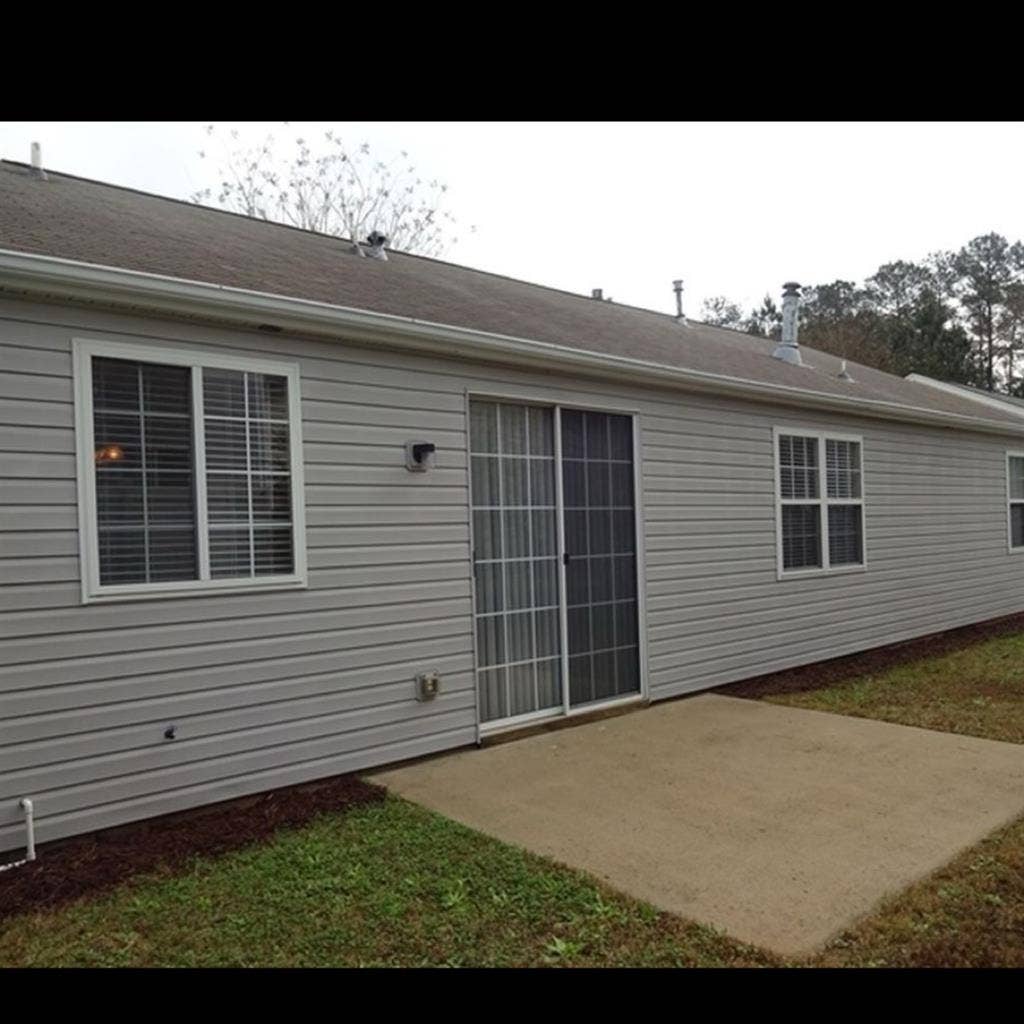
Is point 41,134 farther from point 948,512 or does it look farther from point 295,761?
point 948,512

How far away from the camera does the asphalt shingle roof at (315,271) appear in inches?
166

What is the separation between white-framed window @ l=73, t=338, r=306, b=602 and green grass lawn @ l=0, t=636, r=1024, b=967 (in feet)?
4.36

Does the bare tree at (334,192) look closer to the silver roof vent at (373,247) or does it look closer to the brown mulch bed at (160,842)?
the silver roof vent at (373,247)

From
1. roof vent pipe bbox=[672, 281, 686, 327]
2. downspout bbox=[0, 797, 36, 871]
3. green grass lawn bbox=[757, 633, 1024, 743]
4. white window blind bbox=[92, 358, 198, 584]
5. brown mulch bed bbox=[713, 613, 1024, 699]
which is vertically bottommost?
brown mulch bed bbox=[713, 613, 1024, 699]

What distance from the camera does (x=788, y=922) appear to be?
273cm

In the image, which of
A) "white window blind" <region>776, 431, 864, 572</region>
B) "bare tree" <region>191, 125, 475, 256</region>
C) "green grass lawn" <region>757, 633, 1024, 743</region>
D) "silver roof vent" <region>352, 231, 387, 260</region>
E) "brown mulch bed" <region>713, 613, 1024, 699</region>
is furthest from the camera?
"bare tree" <region>191, 125, 475, 256</region>

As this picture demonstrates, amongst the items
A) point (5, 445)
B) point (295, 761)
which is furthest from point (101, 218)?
point (295, 761)

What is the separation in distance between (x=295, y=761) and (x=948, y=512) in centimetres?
841

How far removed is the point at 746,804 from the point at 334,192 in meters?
15.4

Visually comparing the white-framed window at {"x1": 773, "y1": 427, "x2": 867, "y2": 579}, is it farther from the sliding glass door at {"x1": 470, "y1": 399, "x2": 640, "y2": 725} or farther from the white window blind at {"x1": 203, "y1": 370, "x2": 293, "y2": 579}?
the white window blind at {"x1": 203, "y1": 370, "x2": 293, "y2": 579}

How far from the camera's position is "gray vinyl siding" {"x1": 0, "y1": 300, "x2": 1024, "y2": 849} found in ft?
11.4

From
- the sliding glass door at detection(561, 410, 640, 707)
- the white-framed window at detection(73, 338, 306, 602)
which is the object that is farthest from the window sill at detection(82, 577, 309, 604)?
the sliding glass door at detection(561, 410, 640, 707)

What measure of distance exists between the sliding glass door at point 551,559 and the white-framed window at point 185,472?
4.30 ft

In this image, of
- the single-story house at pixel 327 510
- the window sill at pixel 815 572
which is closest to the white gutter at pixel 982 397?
the window sill at pixel 815 572
